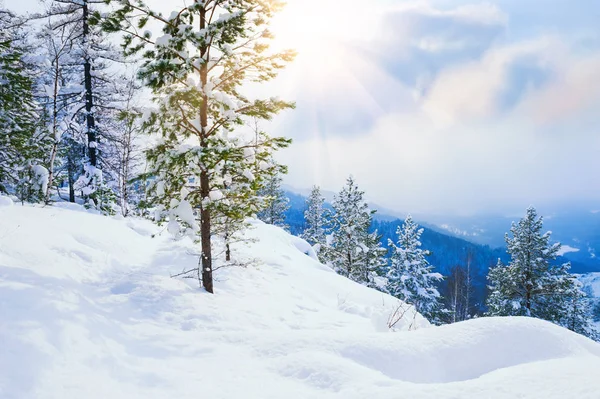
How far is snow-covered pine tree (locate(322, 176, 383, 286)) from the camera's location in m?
25.2

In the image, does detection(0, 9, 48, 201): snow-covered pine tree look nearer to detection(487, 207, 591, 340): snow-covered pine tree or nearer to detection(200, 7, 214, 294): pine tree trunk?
detection(200, 7, 214, 294): pine tree trunk

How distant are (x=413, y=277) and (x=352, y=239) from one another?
702 centimetres

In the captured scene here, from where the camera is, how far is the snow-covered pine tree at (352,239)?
82.7 ft

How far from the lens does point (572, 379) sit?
10.1 ft

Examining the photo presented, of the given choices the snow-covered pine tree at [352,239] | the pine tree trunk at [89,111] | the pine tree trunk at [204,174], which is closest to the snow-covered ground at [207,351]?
the pine tree trunk at [204,174]

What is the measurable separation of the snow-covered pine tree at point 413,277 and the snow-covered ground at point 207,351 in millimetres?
22022

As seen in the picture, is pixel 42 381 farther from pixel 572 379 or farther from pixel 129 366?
pixel 572 379

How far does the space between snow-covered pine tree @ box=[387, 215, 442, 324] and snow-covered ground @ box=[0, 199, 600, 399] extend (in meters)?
22.0

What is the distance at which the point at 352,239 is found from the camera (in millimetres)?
25234

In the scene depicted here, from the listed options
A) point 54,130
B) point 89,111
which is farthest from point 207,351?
point 89,111

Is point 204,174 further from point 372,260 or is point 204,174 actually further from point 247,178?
point 372,260

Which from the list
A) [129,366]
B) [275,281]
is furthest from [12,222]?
[275,281]

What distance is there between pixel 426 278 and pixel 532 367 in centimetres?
2607

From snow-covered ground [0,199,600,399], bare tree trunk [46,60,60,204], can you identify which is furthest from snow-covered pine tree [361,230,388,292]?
bare tree trunk [46,60,60,204]
